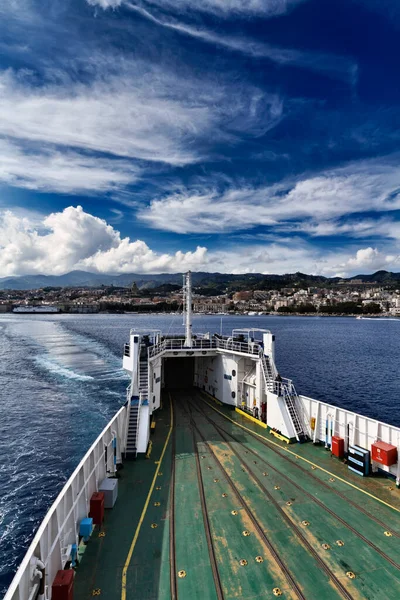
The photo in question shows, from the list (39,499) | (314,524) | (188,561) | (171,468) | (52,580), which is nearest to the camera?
(52,580)

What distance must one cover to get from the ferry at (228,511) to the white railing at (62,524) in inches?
1.4

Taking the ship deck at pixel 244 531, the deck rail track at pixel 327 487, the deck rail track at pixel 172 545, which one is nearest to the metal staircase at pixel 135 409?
the ship deck at pixel 244 531

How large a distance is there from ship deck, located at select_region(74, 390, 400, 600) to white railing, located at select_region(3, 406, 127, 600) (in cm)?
72

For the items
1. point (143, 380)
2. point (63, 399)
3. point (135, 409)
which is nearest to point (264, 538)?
point (135, 409)

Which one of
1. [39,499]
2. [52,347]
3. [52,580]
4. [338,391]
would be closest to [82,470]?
[52,580]

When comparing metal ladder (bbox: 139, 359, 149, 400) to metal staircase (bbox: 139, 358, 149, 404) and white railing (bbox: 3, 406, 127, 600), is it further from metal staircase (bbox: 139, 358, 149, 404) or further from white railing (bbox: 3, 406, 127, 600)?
white railing (bbox: 3, 406, 127, 600)

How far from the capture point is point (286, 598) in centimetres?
A: 706

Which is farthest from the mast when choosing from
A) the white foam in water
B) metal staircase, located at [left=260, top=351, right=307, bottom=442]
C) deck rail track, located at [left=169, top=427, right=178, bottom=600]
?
the white foam in water

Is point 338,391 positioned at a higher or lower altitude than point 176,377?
lower

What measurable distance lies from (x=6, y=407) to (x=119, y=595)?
26234 millimetres

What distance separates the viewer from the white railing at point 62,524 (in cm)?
593

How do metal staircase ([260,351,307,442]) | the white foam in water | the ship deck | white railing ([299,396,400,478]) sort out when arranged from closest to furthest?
the ship deck
white railing ([299,396,400,478])
metal staircase ([260,351,307,442])
the white foam in water

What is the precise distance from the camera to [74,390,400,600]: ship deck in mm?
7445

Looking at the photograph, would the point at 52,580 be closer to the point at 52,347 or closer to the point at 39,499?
Answer: the point at 39,499
